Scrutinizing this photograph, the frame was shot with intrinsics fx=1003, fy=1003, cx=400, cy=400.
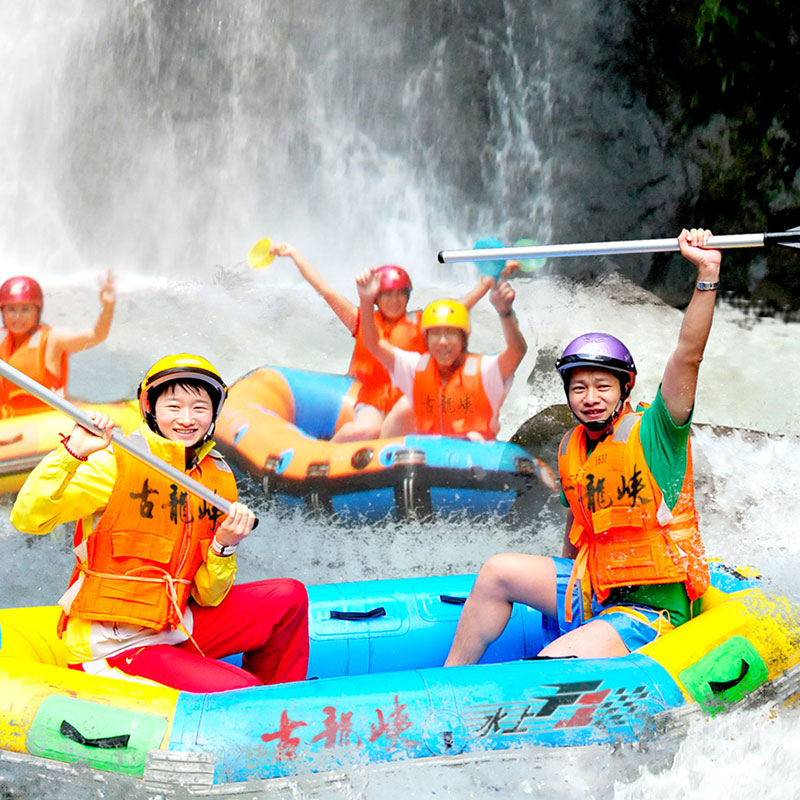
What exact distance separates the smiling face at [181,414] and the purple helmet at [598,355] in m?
1.13

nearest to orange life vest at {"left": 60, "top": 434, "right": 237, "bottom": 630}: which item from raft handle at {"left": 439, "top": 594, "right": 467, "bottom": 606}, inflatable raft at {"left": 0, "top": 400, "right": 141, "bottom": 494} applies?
raft handle at {"left": 439, "top": 594, "right": 467, "bottom": 606}

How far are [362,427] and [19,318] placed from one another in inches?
82.6

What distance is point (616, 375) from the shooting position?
10.5ft

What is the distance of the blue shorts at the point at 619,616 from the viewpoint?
10.0 ft

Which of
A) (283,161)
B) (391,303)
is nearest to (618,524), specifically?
(391,303)

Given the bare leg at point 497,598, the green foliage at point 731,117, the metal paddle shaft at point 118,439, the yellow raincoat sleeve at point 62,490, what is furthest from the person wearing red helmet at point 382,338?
the green foliage at point 731,117

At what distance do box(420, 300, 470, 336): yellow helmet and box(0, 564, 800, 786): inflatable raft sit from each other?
3003 mm

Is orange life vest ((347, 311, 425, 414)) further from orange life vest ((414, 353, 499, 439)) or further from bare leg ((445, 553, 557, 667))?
bare leg ((445, 553, 557, 667))

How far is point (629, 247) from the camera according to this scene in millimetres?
3193

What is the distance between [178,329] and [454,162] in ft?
10.5

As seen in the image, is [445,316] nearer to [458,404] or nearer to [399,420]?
[458,404]

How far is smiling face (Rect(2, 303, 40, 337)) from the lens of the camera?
19.1ft

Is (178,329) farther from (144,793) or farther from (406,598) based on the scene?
(144,793)

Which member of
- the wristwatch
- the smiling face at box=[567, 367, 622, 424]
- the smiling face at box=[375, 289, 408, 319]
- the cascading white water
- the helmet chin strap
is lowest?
the wristwatch
